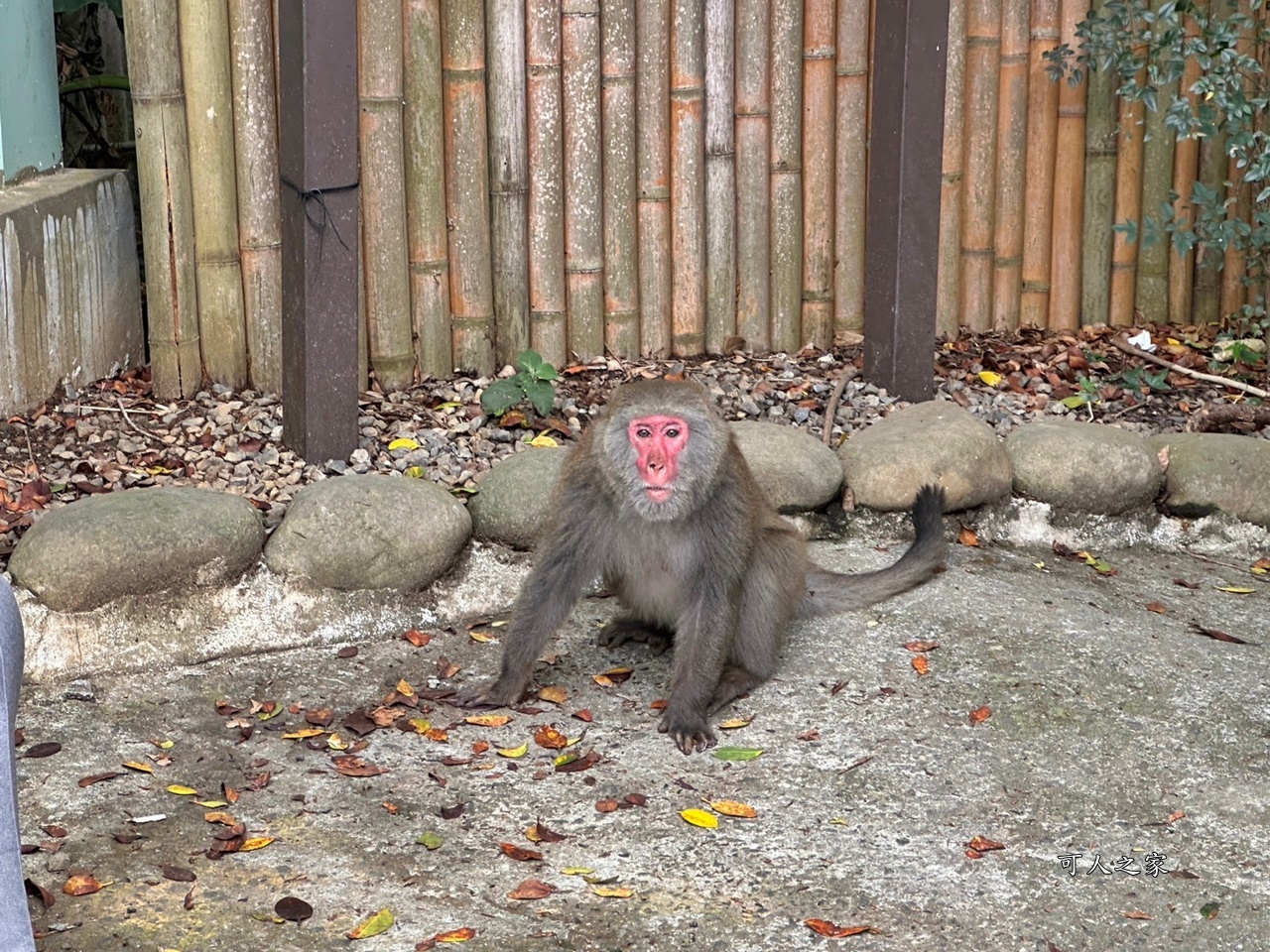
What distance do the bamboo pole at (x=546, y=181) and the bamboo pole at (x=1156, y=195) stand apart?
7.50 ft

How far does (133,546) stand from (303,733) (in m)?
0.76

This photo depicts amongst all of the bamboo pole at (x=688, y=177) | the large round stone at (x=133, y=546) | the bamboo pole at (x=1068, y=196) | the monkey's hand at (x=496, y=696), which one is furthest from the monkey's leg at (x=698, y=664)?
the bamboo pole at (x=1068, y=196)

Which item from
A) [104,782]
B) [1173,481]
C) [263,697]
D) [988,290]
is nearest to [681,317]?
[988,290]

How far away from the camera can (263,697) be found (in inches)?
169

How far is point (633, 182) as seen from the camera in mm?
5910

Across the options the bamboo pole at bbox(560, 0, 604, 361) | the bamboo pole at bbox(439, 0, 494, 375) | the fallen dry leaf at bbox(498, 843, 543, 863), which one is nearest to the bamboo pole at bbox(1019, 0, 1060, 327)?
the bamboo pole at bbox(560, 0, 604, 361)

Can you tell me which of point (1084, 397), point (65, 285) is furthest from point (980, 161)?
point (65, 285)

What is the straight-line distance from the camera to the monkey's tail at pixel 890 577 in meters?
4.77

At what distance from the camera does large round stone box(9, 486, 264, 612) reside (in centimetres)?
431

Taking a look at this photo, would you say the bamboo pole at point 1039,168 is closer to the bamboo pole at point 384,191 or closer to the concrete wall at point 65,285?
the bamboo pole at point 384,191

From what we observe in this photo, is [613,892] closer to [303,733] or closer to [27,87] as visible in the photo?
[303,733]

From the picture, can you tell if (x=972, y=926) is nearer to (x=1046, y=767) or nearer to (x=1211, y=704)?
(x=1046, y=767)

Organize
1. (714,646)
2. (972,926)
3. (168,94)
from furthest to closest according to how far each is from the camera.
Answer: (168,94) → (714,646) → (972,926)

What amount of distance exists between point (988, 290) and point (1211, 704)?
Result: 2642 millimetres
